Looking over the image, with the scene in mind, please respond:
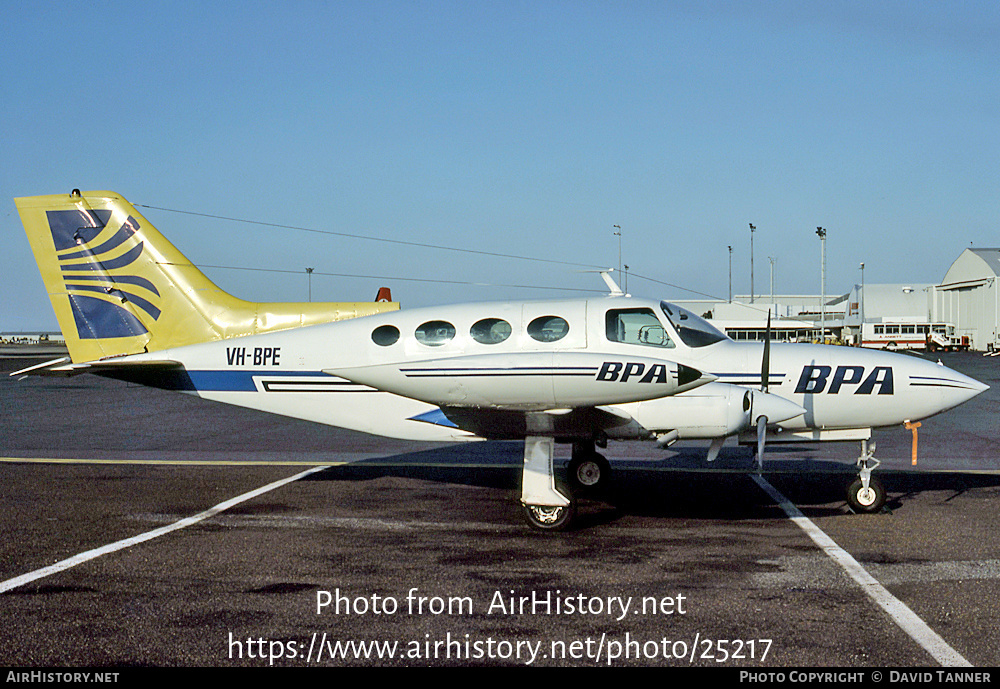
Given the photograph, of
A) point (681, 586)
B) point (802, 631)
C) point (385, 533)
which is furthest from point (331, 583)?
point (802, 631)

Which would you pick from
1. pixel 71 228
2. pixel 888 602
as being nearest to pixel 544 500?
pixel 888 602

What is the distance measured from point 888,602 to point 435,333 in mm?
6115

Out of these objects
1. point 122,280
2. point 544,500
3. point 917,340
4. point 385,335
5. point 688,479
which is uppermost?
point 122,280

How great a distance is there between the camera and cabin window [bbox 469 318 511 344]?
1062 cm

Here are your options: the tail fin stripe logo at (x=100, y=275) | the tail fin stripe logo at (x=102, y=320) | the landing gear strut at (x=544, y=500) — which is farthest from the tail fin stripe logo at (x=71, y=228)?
the landing gear strut at (x=544, y=500)

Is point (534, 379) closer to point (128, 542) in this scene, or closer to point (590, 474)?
point (590, 474)

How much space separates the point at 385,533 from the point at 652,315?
170 inches

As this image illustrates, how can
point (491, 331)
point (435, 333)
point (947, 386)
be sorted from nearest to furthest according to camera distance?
point (947, 386), point (491, 331), point (435, 333)

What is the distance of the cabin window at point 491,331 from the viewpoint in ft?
34.9

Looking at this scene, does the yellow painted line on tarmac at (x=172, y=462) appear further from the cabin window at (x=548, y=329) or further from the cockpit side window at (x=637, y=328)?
the cockpit side window at (x=637, y=328)

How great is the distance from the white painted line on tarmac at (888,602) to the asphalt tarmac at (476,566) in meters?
0.03

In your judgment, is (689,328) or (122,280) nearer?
(689,328)

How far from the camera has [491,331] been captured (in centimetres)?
1067
